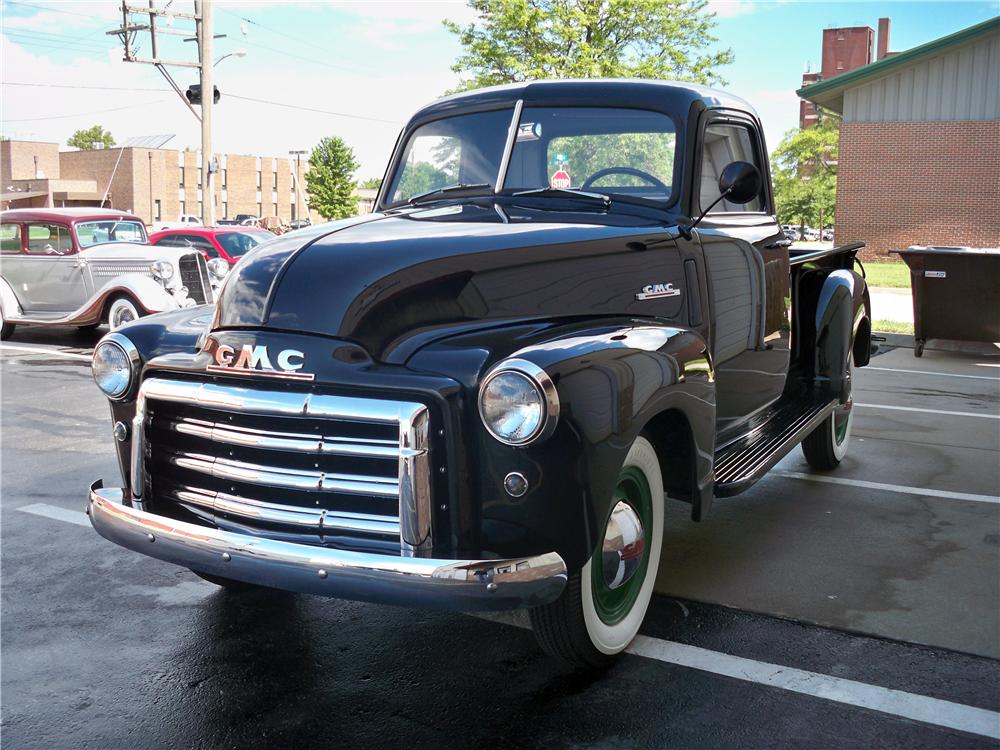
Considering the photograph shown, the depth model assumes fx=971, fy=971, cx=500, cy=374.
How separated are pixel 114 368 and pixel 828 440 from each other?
427 cm

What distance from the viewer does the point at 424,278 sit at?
3.04 meters

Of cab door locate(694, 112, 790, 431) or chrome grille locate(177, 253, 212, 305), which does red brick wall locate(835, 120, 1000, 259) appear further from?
cab door locate(694, 112, 790, 431)

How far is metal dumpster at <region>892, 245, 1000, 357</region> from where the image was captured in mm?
10820

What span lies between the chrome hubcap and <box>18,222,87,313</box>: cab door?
11706 millimetres

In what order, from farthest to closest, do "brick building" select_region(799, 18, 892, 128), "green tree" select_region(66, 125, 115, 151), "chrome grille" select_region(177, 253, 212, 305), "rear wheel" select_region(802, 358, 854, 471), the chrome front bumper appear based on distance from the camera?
"green tree" select_region(66, 125, 115, 151)
"brick building" select_region(799, 18, 892, 128)
"chrome grille" select_region(177, 253, 212, 305)
"rear wheel" select_region(802, 358, 854, 471)
the chrome front bumper

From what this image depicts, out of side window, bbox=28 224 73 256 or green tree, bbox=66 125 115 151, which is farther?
green tree, bbox=66 125 115 151

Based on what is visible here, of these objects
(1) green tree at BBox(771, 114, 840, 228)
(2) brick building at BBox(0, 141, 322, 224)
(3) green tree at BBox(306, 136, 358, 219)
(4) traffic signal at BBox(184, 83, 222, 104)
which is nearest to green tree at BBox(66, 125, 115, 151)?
(2) brick building at BBox(0, 141, 322, 224)

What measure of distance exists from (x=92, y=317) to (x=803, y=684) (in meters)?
11.7

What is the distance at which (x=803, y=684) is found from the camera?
3.21 meters

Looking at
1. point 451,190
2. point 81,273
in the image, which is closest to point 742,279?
point 451,190

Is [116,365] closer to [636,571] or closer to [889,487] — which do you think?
[636,571]

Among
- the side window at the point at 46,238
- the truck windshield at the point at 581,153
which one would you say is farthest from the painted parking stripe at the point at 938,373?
the side window at the point at 46,238

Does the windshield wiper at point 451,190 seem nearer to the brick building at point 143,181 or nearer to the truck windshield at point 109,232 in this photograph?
the truck windshield at point 109,232

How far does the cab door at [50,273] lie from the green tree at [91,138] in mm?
120066
